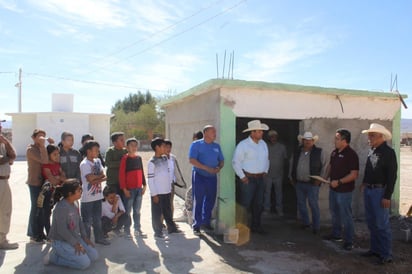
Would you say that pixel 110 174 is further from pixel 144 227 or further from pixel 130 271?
pixel 130 271

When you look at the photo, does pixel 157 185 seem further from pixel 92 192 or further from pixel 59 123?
pixel 59 123

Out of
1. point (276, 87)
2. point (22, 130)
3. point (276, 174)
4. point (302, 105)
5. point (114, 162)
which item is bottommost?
point (276, 174)

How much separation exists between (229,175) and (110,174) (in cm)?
207

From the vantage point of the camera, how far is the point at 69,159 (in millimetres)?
5699

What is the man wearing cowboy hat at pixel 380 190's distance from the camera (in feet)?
16.2

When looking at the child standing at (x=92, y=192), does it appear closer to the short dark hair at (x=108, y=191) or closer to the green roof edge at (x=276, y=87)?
the short dark hair at (x=108, y=191)

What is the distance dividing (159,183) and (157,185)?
0.05 meters

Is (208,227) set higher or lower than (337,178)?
lower

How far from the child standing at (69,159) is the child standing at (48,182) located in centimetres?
10

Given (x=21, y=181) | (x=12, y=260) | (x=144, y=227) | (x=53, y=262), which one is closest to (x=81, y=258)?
(x=53, y=262)

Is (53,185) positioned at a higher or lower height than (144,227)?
higher

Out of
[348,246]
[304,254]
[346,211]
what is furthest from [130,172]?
[348,246]

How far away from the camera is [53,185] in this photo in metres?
5.40

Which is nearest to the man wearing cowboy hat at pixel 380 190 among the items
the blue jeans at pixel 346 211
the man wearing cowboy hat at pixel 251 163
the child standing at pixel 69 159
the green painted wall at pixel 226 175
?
the blue jeans at pixel 346 211
